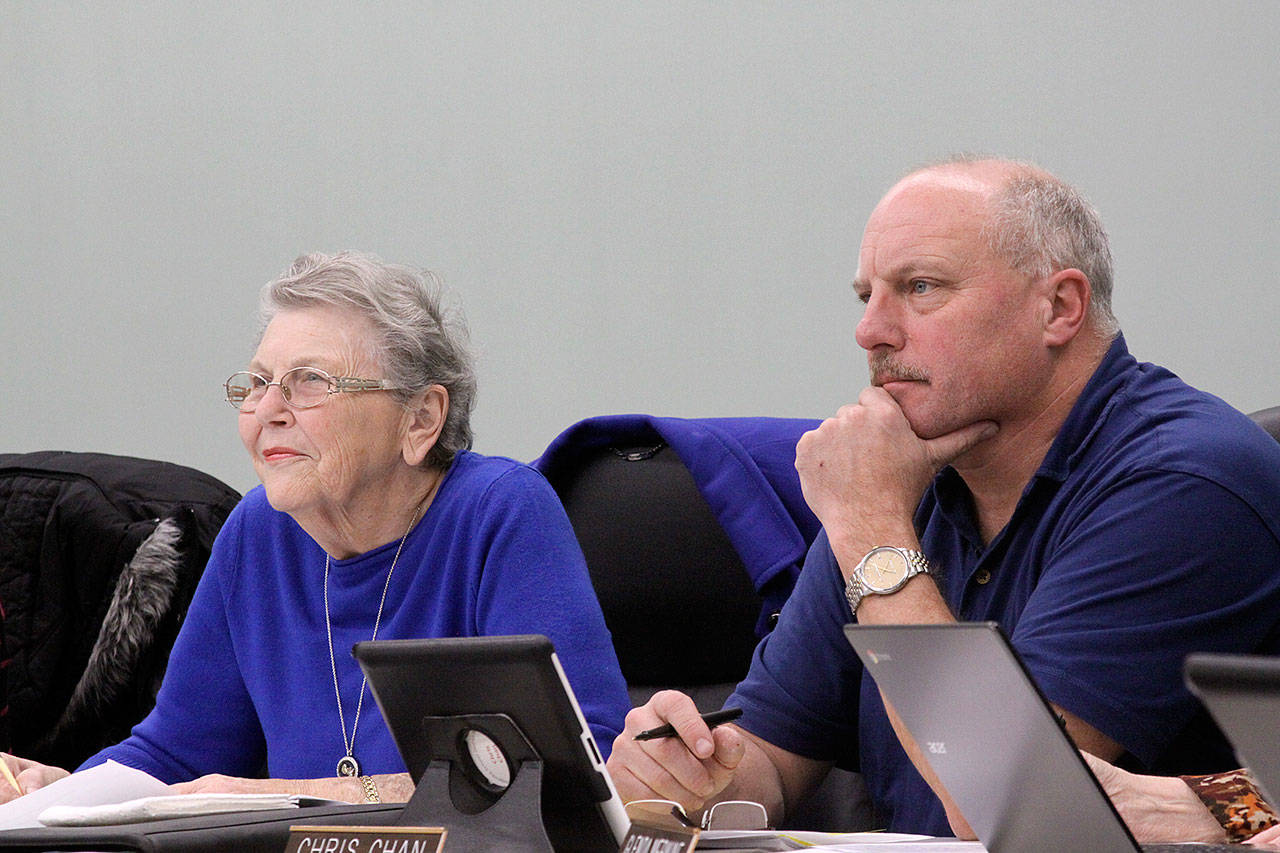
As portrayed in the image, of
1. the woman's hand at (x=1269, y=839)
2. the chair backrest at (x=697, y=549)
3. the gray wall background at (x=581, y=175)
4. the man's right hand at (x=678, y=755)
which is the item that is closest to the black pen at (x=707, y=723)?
the man's right hand at (x=678, y=755)

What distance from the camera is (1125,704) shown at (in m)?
1.28

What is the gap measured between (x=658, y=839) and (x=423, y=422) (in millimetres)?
1116

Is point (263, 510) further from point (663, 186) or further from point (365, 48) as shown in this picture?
point (365, 48)

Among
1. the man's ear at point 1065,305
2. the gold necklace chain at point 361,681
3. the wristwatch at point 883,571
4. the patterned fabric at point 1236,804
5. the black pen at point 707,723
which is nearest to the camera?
the patterned fabric at point 1236,804

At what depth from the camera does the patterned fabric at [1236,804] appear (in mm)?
1036

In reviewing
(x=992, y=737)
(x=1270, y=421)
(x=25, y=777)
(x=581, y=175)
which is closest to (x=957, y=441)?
(x=1270, y=421)

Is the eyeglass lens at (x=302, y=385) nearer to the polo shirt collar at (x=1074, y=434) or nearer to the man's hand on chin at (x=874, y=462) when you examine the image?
the man's hand on chin at (x=874, y=462)

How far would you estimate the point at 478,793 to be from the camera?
0.99 meters

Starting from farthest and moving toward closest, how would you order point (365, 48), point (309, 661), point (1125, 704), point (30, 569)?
1. point (365, 48)
2. point (30, 569)
3. point (309, 661)
4. point (1125, 704)

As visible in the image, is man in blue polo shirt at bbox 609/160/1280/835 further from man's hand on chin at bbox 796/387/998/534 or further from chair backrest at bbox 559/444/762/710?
chair backrest at bbox 559/444/762/710

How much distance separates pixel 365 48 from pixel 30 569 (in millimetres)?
1327

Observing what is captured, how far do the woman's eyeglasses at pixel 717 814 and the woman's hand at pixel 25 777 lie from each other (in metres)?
0.88

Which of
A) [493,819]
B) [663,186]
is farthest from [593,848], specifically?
[663,186]

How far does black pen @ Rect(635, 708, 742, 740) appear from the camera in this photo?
1206mm
